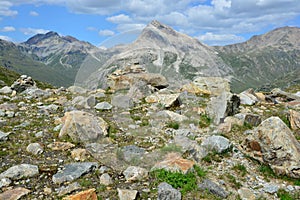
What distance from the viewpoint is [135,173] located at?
9906 mm

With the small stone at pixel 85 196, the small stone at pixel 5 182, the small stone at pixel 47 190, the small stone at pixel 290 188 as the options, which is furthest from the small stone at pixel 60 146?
the small stone at pixel 290 188

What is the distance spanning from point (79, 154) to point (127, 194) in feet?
11.7

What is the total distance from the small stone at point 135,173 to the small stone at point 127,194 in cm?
87

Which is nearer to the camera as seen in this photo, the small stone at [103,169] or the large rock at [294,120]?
the small stone at [103,169]

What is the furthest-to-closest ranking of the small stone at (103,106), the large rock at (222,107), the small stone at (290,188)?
1. the small stone at (103,106)
2. the large rock at (222,107)
3. the small stone at (290,188)

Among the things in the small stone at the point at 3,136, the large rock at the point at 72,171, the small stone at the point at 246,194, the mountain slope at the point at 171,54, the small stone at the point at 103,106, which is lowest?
the small stone at the point at 246,194

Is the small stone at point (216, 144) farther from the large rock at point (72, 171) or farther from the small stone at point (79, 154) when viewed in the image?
the small stone at point (79, 154)

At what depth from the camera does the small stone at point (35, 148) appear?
11936mm

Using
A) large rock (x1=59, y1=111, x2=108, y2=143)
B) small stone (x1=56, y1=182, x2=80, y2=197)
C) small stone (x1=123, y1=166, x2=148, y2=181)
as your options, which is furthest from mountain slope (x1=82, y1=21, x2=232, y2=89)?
small stone (x1=56, y1=182, x2=80, y2=197)

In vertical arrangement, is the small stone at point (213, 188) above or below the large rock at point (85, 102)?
below

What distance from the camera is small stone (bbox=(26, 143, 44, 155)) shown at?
11.9m

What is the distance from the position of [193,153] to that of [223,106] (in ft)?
17.3

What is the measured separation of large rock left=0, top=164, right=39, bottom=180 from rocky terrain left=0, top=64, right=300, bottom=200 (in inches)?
1.2

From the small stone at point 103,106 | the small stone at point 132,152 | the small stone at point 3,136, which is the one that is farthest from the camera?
the small stone at point 103,106
